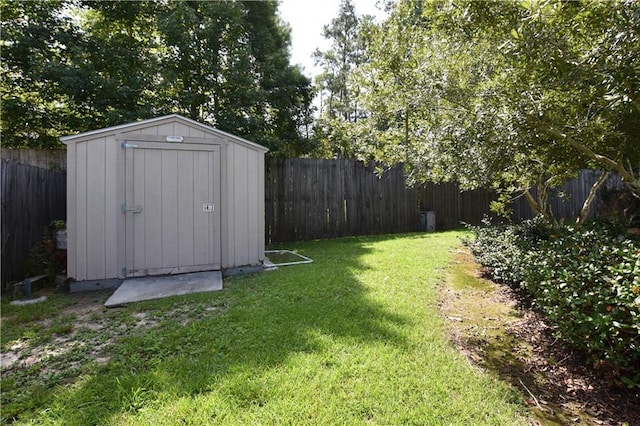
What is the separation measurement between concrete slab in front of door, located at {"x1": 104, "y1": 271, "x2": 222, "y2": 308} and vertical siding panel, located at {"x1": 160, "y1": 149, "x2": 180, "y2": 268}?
0.98 ft

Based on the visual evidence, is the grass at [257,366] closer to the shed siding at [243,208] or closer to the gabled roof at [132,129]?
the shed siding at [243,208]

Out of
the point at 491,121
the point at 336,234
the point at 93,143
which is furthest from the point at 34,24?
the point at 491,121

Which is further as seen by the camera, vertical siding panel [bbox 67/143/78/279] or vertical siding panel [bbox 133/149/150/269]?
vertical siding panel [bbox 133/149/150/269]

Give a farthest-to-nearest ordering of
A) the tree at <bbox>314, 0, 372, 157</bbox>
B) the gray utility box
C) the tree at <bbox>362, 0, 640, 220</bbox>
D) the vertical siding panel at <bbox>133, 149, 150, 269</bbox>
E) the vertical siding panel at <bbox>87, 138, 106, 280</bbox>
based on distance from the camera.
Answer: the tree at <bbox>314, 0, 372, 157</bbox>, the gray utility box, the vertical siding panel at <bbox>133, 149, 150, 269</bbox>, the vertical siding panel at <bbox>87, 138, 106, 280</bbox>, the tree at <bbox>362, 0, 640, 220</bbox>

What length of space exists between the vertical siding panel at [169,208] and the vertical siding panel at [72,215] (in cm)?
96

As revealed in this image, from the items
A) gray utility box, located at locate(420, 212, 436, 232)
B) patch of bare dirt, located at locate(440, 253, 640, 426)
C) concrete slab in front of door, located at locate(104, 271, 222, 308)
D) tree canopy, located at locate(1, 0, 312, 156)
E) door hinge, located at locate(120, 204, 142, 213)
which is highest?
tree canopy, located at locate(1, 0, 312, 156)

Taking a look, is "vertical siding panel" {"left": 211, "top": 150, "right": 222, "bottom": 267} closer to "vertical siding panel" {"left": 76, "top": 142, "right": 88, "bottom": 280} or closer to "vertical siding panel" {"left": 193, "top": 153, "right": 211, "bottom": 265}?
"vertical siding panel" {"left": 193, "top": 153, "right": 211, "bottom": 265}

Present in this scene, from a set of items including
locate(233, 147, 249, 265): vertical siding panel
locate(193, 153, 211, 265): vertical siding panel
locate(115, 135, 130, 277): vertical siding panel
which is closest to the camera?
locate(115, 135, 130, 277): vertical siding panel

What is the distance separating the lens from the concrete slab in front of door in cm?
362

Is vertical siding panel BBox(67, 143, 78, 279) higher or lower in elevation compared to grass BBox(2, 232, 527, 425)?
higher

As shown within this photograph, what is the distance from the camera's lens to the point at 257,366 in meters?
2.20

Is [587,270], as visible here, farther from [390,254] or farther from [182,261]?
[182,261]

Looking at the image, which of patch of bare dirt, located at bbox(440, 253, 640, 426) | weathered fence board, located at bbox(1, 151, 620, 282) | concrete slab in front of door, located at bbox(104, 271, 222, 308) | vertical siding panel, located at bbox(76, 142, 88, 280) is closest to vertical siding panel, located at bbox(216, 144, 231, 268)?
concrete slab in front of door, located at bbox(104, 271, 222, 308)

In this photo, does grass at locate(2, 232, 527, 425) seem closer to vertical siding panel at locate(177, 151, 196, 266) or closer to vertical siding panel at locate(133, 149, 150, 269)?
vertical siding panel at locate(133, 149, 150, 269)
